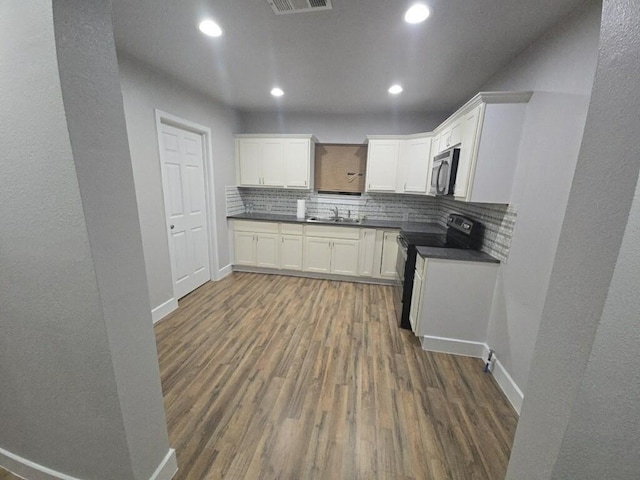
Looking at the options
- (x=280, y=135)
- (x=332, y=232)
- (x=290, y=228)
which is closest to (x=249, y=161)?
(x=280, y=135)

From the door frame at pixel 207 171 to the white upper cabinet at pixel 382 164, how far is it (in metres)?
2.30

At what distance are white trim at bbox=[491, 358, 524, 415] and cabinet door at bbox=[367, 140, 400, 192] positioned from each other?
8.38 ft

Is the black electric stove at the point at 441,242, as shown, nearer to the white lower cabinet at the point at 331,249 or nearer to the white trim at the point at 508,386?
the white trim at the point at 508,386

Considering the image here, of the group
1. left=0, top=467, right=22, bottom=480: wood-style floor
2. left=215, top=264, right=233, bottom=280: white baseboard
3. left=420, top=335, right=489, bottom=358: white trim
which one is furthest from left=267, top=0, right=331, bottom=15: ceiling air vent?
left=215, top=264, right=233, bottom=280: white baseboard

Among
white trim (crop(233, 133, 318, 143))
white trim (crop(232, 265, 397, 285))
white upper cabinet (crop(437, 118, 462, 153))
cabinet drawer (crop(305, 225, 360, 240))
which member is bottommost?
white trim (crop(232, 265, 397, 285))

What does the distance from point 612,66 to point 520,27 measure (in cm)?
164

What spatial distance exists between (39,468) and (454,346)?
279 centimetres

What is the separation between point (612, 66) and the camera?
572 mm

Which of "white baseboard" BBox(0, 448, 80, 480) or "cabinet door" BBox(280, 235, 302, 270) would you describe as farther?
"cabinet door" BBox(280, 235, 302, 270)

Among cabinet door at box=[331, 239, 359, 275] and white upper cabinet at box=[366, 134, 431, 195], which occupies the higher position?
white upper cabinet at box=[366, 134, 431, 195]

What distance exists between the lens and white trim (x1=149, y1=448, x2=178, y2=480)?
1169 mm

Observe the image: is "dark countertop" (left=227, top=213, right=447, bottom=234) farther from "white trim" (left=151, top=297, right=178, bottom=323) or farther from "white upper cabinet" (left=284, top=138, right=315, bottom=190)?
"white trim" (left=151, top=297, right=178, bottom=323)

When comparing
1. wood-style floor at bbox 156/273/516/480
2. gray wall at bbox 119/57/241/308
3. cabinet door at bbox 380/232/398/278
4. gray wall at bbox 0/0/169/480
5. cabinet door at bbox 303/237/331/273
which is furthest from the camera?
cabinet door at bbox 303/237/331/273

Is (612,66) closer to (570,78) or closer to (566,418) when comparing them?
(566,418)
